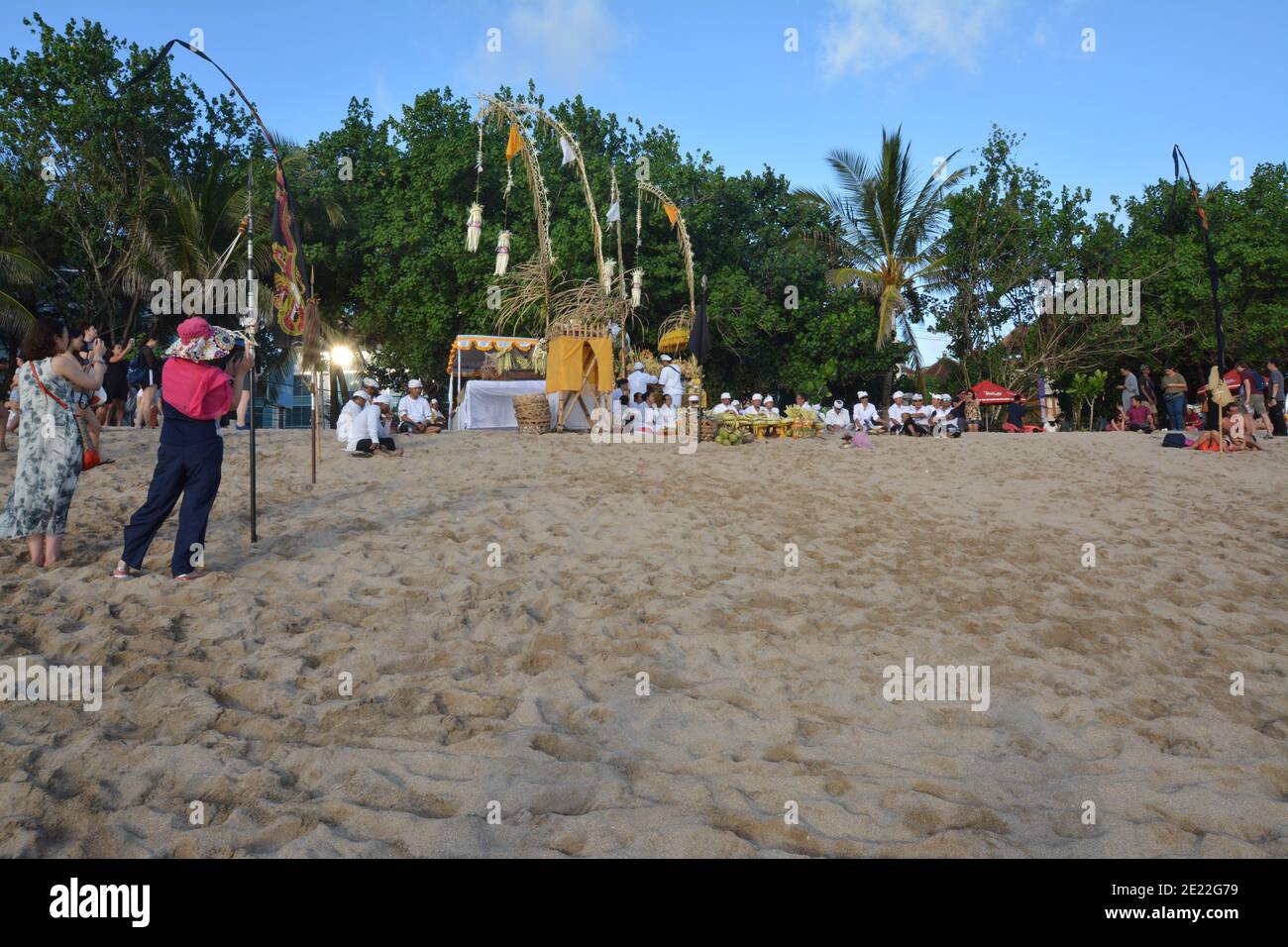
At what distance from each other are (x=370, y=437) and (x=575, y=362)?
4335mm

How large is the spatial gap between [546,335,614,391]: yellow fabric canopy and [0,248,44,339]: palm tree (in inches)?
524

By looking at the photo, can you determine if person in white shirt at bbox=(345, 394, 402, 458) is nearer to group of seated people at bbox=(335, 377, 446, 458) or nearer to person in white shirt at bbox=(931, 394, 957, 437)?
group of seated people at bbox=(335, 377, 446, 458)

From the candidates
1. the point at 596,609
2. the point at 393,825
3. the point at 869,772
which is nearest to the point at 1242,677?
the point at 869,772

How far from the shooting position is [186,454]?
5508mm

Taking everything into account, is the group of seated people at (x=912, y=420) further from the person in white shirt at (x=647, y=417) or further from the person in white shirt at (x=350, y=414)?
the person in white shirt at (x=350, y=414)

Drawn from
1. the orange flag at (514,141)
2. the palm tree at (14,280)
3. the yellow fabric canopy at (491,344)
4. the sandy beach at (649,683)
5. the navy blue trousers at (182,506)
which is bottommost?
the sandy beach at (649,683)

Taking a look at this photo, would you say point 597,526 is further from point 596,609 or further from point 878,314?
point 878,314

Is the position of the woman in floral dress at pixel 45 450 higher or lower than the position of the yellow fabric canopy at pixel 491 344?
lower

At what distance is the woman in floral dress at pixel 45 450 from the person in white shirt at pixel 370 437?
17.8 ft

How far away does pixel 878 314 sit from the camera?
1124 inches

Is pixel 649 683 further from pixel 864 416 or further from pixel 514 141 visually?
pixel 864 416

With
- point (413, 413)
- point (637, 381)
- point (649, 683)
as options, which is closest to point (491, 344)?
point (637, 381)

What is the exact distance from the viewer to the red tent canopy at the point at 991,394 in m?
24.4

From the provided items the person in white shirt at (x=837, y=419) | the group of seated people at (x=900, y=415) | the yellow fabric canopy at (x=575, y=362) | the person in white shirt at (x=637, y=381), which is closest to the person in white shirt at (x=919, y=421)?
the group of seated people at (x=900, y=415)
